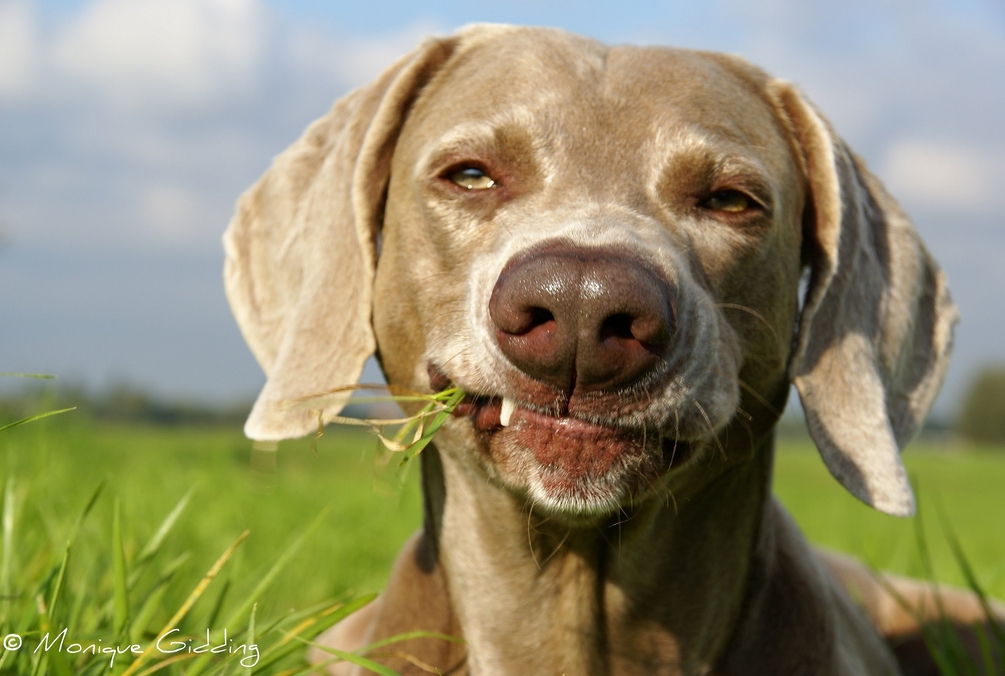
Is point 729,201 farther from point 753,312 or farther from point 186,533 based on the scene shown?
point 186,533

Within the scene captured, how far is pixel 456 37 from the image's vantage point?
291 cm

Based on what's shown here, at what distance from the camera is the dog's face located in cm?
184

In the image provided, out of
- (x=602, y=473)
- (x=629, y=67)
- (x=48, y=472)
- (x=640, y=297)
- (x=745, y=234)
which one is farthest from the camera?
(x=48, y=472)

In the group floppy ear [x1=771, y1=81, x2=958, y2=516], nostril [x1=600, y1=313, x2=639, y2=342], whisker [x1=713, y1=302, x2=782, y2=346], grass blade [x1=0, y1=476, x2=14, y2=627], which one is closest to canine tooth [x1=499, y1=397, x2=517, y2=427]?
nostril [x1=600, y1=313, x2=639, y2=342]

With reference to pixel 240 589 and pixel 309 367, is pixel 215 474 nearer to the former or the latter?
pixel 240 589

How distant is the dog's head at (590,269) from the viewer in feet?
6.28

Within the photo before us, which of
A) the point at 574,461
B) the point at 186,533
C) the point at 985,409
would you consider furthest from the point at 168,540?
the point at 985,409

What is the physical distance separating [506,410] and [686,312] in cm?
42

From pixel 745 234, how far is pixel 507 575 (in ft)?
3.45

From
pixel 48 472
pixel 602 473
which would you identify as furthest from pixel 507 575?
pixel 48 472

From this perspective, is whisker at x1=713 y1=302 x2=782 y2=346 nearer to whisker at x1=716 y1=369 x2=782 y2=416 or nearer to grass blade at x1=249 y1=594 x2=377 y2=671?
whisker at x1=716 y1=369 x2=782 y2=416

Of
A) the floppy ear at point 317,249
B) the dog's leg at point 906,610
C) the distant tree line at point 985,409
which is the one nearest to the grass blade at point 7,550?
the floppy ear at point 317,249

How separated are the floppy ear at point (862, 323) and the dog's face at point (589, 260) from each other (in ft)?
0.27

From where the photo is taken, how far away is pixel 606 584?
2.51 metres
